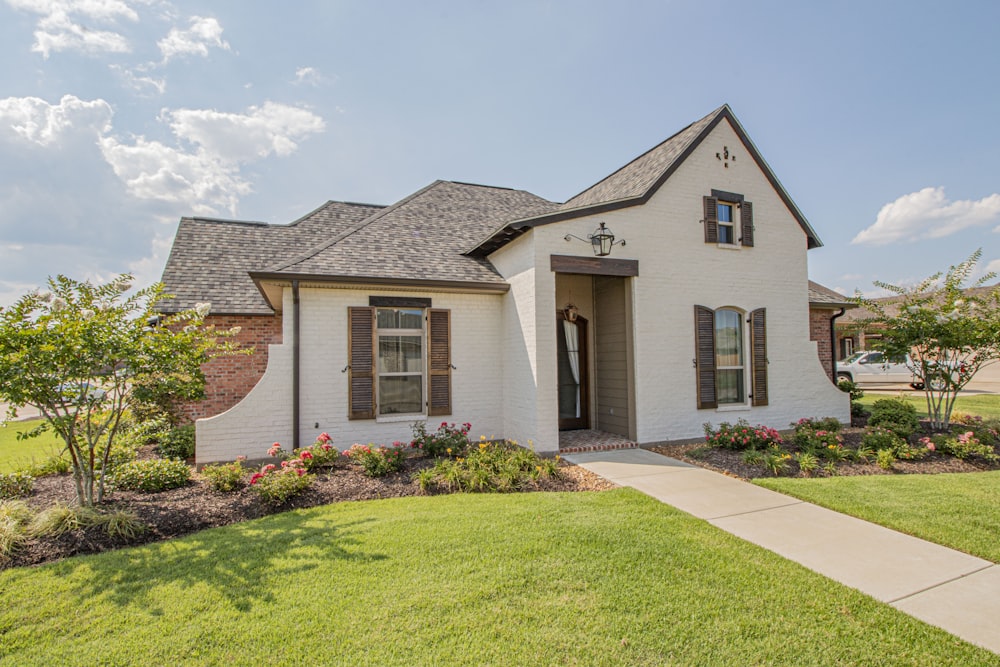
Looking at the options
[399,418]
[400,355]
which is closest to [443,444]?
[399,418]

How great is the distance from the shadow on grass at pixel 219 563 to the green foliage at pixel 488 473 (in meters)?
1.49

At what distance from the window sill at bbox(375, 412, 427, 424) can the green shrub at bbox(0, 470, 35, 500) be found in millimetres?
4537

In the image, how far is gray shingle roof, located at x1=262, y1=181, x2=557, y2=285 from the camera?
8312 millimetres

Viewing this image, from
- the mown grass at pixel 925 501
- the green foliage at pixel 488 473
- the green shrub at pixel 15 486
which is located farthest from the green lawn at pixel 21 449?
the mown grass at pixel 925 501

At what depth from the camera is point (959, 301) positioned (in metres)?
9.40

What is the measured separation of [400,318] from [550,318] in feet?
9.17

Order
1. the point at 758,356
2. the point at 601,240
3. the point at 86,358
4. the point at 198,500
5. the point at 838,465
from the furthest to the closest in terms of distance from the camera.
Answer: the point at 758,356, the point at 601,240, the point at 838,465, the point at 198,500, the point at 86,358

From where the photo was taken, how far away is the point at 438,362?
8.78 m

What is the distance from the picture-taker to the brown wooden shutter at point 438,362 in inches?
343

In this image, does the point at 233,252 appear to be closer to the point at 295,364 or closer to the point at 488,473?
the point at 295,364

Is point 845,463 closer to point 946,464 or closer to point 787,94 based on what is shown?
point 946,464

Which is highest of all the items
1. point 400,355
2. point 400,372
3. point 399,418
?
point 400,355

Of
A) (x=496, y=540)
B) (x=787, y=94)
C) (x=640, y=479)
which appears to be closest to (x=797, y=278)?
(x=787, y=94)

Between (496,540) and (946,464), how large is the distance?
25.1 ft
